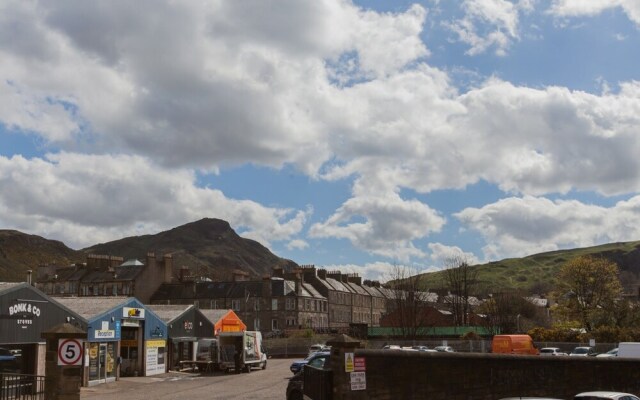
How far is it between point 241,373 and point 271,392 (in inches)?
599

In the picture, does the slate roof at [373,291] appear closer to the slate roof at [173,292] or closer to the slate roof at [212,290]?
the slate roof at [212,290]

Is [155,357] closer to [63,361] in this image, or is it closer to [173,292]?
[63,361]

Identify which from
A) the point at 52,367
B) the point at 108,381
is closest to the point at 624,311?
the point at 108,381

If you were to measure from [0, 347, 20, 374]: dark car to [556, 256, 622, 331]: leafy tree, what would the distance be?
2175 inches

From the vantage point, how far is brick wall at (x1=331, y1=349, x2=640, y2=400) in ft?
58.5

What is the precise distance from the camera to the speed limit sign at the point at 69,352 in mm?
16344

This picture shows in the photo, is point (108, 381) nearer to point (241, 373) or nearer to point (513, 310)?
point (241, 373)

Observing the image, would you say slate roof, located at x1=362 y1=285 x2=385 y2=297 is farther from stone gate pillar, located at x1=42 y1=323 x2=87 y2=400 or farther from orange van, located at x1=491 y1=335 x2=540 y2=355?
stone gate pillar, located at x1=42 y1=323 x2=87 y2=400

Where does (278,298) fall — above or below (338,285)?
below

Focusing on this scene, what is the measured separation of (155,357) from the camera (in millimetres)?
44625

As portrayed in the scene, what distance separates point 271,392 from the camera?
3122 cm

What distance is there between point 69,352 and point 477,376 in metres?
12.3

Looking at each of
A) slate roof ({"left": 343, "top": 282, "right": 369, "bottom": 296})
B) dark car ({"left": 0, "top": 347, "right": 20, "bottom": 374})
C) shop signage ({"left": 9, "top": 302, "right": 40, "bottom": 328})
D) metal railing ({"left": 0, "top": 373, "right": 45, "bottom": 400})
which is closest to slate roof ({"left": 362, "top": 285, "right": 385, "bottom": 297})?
slate roof ({"left": 343, "top": 282, "right": 369, "bottom": 296})

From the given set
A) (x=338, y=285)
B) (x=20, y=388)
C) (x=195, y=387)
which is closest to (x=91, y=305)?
(x=195, y=387)
